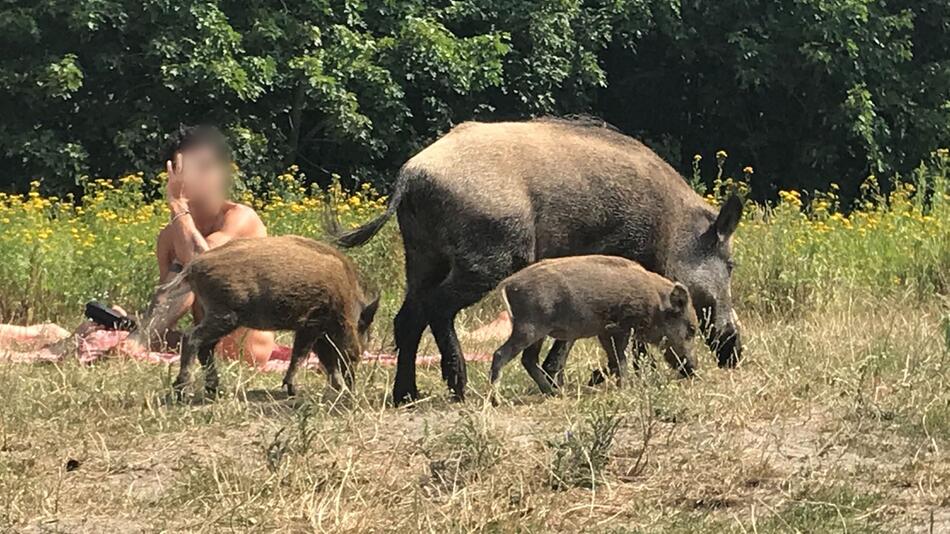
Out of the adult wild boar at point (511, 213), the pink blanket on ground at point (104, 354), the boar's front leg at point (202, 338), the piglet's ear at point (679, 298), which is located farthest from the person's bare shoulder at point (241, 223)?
the piglet's ear at point (679, 298)

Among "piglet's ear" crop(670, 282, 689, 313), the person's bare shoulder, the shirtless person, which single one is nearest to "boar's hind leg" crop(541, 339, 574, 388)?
"piglet's ear" crop(670, 282, 689, 313)

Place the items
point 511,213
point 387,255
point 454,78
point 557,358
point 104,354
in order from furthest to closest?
1. point 454,78
2. point 387,255
3. point 104,354
4. point 557,358
5. point 511,213

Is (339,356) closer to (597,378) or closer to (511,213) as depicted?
(511,213)

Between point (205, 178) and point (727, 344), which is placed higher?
point (205, 178)

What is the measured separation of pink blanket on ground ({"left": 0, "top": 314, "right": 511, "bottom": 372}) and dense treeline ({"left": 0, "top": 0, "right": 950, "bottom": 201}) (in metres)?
9.41

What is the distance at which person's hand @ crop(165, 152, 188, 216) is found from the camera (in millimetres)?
7814

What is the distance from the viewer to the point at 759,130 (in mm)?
23359

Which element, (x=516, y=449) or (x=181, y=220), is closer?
(x=516, y=449)

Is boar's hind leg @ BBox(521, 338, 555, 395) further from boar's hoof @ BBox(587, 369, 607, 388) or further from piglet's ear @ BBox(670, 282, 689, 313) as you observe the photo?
piglet's ear @ BBox(670, 282, 689, 313)

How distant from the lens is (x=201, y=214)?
317 inches

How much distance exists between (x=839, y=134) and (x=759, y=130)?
5.06ft

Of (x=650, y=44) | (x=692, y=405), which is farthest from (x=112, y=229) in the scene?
(x=650, y=44)

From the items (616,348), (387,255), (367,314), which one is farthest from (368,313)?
(387,255)

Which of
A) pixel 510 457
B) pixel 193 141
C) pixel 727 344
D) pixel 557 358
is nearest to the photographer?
pixel 510 457
